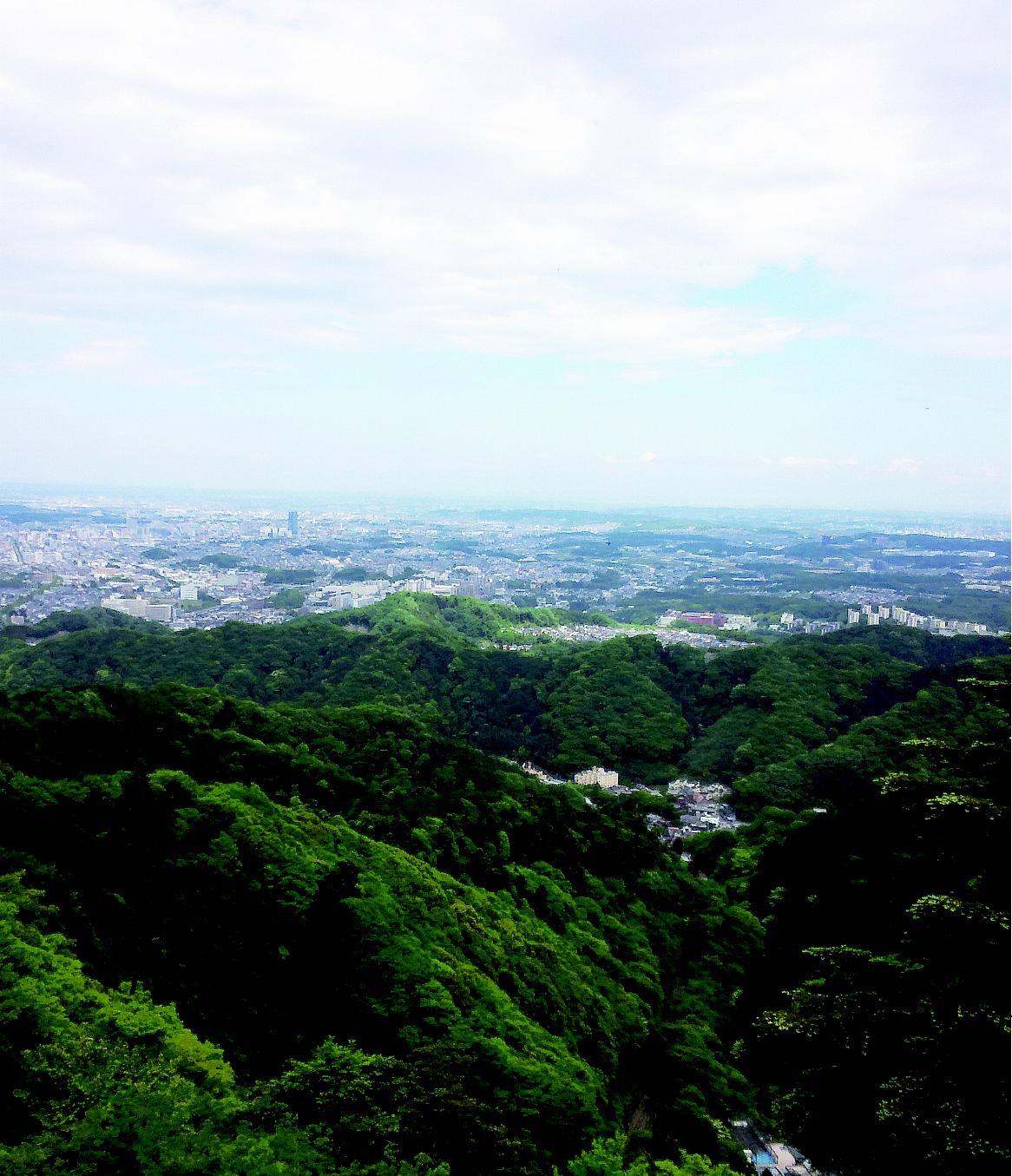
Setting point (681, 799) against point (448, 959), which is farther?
point (681, 799)

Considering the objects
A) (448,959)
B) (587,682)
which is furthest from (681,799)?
(448,959)

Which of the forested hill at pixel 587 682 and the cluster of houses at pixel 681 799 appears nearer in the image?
the cluster of houses at pixel 681 799

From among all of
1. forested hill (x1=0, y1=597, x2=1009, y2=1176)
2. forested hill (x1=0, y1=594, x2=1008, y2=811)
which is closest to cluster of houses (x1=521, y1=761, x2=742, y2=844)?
forested hill (x1=0, y1=594, x2=1008, y2=811)

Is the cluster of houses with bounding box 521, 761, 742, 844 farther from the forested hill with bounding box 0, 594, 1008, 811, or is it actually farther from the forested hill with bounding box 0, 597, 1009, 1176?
the forested hill with bounding box 0, 597, 1009, 1176

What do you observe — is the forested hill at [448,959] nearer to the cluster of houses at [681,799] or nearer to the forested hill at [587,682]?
the cluster of houses at [681,799]

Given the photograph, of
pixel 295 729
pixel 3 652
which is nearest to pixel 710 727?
pixel 295 729

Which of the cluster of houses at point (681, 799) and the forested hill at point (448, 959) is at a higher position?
the forested hill at point (448, 959)

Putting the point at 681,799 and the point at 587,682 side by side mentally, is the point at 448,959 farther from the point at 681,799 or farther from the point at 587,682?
the point at 587,682

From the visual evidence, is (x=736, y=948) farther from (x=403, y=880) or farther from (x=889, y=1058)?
(x=889, y=1058)

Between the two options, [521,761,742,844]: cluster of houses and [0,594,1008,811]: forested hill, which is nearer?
[521,761,742,844]: cluster of houses

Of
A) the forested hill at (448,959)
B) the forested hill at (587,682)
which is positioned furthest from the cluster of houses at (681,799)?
the forested hill at (448,959)
